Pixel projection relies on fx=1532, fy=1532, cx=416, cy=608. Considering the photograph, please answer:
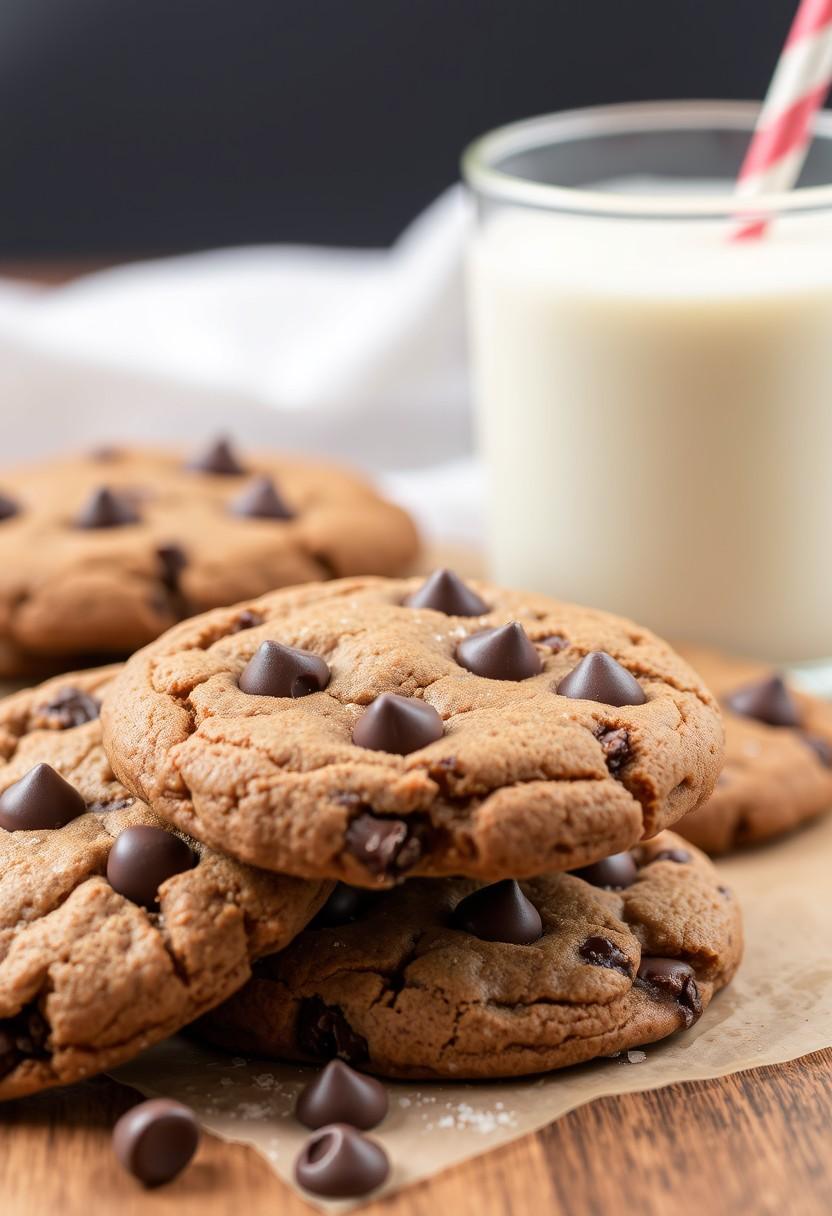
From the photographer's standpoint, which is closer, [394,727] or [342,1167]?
[342,1167]

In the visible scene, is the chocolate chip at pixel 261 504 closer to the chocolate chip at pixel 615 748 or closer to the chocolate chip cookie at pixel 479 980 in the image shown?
the chocolate chip cookie at pixel 479 980

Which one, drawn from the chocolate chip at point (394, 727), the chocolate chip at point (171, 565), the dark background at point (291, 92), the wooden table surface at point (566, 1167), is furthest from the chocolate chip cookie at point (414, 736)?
the dark background at point (291, 92)

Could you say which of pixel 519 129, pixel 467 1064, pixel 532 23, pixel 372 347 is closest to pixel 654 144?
pixel 519 129

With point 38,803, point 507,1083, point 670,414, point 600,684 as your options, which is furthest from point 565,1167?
point 670,414

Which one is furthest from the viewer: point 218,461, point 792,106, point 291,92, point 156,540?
point 291,92

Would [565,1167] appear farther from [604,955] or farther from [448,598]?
[448,598]

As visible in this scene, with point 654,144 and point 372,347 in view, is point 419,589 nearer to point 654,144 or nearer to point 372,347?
point 654,144
